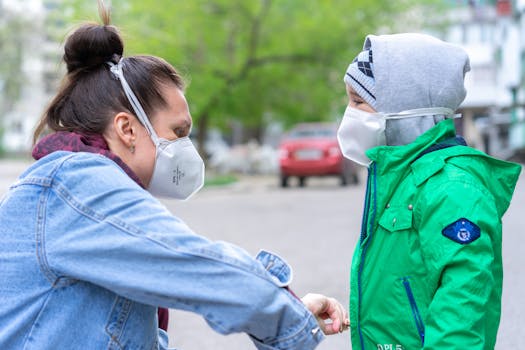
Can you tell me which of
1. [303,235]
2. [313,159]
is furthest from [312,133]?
[303,235]

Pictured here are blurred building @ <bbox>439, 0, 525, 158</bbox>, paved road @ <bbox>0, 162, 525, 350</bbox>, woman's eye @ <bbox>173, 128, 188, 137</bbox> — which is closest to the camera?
woman's eye @ <bbox>173, 128, 188, 137</bbox>

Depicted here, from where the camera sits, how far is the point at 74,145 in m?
1.67

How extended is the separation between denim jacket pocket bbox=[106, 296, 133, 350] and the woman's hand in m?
0.44

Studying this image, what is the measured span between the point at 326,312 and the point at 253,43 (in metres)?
23.7

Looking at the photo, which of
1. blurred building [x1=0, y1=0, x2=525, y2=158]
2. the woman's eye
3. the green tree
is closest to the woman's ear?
the woman's eye

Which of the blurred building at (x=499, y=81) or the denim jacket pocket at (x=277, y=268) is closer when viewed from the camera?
the denim jacket pocket at (x=277, y=268)

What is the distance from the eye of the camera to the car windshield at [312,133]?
20727mm

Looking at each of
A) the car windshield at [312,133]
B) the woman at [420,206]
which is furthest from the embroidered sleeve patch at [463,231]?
the car windshield at [312,133]

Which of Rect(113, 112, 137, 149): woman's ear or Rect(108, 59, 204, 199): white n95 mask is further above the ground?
Rect(113, 112, 137, 149): woman's ear

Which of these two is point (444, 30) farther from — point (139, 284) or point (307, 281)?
point (139, 284)

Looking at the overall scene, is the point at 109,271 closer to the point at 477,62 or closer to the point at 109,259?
the point at 109,259

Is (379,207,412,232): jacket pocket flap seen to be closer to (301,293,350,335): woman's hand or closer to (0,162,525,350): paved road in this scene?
(301,293,350,335): woman's hand

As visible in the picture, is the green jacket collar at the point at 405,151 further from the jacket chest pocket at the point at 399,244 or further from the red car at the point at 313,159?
the red car at the point at 313,159

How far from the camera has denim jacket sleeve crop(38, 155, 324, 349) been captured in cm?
142
